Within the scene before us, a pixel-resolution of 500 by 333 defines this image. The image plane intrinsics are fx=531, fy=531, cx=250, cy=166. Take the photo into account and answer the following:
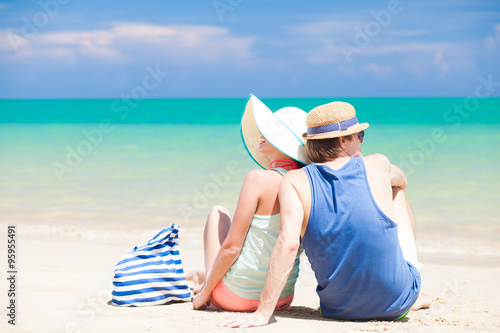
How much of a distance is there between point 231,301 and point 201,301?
0.66 feet

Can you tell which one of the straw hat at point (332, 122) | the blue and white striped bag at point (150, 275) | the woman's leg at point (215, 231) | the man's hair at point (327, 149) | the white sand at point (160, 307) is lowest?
the white sand at point (160, 307)

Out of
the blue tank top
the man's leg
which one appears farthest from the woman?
the man's leg

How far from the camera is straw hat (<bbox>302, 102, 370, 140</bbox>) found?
274 cm

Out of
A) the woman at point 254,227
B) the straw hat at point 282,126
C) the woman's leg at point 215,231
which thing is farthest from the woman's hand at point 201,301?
the straw hat at point 282,126

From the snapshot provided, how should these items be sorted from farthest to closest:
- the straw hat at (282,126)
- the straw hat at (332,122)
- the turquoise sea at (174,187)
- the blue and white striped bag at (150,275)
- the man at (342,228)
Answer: the turquoise sea at (174,187)
the blue and white striped bag at (150,275)
the straw hat at (282,126)
the straw hat at (332,122)
the man at (342,228)

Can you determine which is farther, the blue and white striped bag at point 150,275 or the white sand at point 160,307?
the blue and white striped bag at point 150,275

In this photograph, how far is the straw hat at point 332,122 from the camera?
274 centimetres

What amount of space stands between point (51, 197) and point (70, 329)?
6.10 metres

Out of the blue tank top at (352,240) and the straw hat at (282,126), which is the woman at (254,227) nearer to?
the straw hat at (282,126)

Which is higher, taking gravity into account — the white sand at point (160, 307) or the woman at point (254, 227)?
the woman at point (254, 227)

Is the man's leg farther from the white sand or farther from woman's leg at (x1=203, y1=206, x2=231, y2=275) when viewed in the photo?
woman's leg at (x1=203, y1=206, x2=231, y2=275)

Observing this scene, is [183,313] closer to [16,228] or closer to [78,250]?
[78,250]

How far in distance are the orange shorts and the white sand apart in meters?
0.06

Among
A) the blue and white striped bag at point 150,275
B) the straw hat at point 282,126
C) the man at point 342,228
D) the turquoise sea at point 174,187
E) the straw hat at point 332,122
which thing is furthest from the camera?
the turquoise sea at point 174,187
